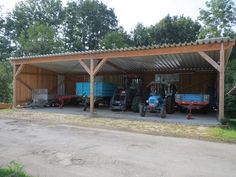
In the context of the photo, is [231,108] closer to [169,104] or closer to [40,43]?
[169,104]

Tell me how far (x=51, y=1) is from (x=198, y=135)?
4530cm

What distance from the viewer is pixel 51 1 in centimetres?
4994

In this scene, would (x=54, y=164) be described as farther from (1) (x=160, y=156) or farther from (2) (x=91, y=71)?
(2) (x=91, y=71)

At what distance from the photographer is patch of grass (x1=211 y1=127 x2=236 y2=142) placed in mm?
8851

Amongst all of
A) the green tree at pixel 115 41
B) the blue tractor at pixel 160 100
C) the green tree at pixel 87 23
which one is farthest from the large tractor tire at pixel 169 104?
the green tree at pixel 87 23

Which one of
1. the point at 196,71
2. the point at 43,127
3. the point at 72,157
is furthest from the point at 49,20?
the point at 72,157

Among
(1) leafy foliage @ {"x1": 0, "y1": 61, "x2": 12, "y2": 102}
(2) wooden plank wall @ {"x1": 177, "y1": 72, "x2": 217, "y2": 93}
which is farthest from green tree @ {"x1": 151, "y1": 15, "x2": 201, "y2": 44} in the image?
(1) leafy foliage @ {"x1": 0, "y1": 61, "x2": 12, "y2": 102}

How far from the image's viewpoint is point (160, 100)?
14188 mm

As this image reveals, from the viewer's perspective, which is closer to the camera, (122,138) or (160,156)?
(160,156)

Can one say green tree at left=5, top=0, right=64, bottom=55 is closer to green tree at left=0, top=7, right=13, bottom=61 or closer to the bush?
green tree at left=0, top=7, right=13, bottom=61

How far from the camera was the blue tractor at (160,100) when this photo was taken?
45.9 feet

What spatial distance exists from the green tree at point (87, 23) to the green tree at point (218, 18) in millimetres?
13630

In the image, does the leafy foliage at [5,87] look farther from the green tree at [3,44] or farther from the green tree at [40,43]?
the green tree at [3,44]

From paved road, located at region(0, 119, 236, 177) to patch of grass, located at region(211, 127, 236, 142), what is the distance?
758 millimetres
